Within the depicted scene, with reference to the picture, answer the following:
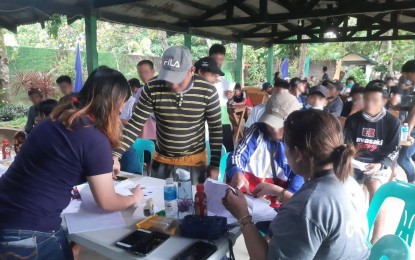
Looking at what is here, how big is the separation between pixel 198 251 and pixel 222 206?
1.35 ft

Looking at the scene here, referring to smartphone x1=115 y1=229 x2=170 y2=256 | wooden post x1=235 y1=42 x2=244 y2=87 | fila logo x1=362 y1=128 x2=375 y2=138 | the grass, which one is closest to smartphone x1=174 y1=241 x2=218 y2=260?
smartphone x1=115 y1=229 x2=170 y2=256

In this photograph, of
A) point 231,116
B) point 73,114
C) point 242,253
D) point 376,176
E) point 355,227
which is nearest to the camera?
point 355,227

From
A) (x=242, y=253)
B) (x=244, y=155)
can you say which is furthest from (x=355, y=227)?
(x=242, y=253)

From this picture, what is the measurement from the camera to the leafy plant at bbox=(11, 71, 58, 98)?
9.27 meters

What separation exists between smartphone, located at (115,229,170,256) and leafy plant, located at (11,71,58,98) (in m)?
8.83

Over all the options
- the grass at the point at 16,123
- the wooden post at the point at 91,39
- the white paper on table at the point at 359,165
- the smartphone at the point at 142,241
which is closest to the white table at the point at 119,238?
the smartphone at the point at 142,241

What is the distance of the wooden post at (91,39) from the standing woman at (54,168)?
12.8ft

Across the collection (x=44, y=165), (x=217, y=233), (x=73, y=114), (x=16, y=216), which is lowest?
(x=217, y=233)

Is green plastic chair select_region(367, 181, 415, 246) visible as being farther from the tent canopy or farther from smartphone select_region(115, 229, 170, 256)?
the tent canopy

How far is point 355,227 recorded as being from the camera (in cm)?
112

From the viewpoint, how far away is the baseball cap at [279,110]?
1926 millimetres

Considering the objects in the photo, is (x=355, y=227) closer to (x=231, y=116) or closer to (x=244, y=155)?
(x=244, y=155)

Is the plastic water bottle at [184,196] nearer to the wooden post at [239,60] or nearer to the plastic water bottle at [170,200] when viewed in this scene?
the plastic water bottle at [170,200]

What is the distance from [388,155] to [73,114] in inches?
117
